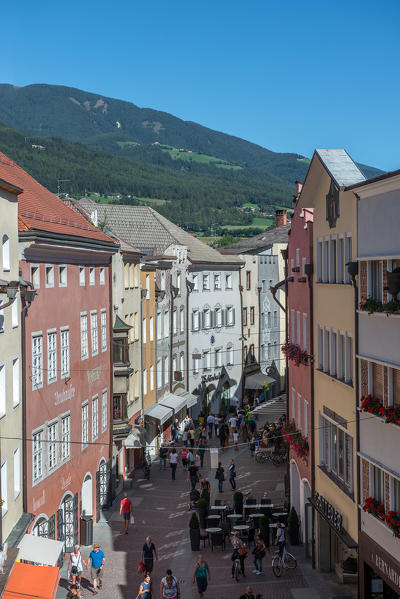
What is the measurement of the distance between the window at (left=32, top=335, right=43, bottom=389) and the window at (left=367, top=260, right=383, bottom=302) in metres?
12.0

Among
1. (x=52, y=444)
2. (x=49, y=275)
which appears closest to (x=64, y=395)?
(x=52, y=444)

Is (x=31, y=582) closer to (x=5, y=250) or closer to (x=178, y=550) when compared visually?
(x=5, y=250)

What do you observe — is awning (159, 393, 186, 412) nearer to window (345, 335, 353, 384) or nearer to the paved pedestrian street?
the paved pedestrian street

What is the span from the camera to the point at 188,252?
64.0 metres

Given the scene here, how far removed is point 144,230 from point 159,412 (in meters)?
17.8

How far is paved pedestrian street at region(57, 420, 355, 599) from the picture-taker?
87.1 ft

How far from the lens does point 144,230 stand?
6284 centimetres

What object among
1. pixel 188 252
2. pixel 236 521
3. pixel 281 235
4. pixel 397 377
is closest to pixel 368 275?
pixel 397 377

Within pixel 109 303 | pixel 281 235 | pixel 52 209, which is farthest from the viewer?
pixel 281 235

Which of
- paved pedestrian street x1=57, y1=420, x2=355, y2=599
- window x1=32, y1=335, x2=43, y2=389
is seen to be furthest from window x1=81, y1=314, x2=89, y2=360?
paved pedestrian street x1=57, y1=420, x2=355, y2=599

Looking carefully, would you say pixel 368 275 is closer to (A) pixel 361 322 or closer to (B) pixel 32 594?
(A) pixel 361 322

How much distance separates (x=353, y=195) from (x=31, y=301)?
35.1ft

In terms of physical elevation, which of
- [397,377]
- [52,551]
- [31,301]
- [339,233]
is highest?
[339,233]

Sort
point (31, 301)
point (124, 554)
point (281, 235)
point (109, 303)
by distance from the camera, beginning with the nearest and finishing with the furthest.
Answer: point (31, 301) → point (124, 554) → point (109, 303) → point (281, 235)
